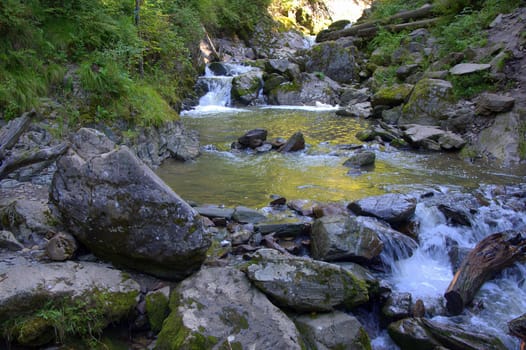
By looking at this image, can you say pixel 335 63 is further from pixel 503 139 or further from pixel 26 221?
pixel 26 221

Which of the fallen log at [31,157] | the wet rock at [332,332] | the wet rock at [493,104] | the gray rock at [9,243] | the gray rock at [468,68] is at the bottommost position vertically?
the wet rock at [332,332]

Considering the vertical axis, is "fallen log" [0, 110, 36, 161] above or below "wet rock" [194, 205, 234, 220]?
above

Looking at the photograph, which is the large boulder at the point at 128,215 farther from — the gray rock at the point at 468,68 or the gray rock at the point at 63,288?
the gray rock at the point at 468,68

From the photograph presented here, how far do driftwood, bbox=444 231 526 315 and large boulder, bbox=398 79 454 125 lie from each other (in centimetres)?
661

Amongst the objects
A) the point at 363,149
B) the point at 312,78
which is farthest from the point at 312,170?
the point at 312,78

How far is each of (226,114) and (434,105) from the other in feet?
22.5

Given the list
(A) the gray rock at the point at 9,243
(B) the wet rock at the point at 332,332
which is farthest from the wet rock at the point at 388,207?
(A) the gray rock at the point at 9,243

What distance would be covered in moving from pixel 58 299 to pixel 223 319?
1430mm

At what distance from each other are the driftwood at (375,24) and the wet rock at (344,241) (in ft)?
59.4

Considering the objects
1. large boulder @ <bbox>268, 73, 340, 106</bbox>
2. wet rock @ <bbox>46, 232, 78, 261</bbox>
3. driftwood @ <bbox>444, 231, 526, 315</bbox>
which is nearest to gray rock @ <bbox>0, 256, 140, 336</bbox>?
wet rock @ <bbox>46, 232, 78, 261</bbox>

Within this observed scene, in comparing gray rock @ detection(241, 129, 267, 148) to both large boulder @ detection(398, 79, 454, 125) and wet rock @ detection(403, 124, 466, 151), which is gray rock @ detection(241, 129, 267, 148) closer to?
wet rock @ detection(403, 124, 466, 151)

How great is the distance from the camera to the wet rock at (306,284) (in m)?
3.88

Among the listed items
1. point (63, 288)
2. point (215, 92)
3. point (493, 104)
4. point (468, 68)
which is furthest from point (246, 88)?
point (63, 288)

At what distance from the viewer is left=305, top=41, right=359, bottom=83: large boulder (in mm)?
19297
